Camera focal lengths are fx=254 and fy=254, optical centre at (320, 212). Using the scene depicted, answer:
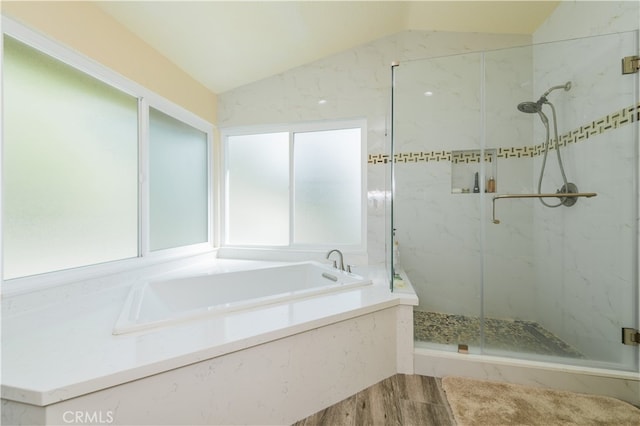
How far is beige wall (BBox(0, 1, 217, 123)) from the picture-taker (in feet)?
4.25

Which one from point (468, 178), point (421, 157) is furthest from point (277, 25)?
point (468, 178)

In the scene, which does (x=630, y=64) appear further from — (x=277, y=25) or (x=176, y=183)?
(x=176, y=183)

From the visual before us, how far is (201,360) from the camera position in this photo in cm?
96

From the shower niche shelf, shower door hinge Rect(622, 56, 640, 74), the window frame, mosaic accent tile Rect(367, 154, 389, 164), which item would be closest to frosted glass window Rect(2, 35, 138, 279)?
the window frame

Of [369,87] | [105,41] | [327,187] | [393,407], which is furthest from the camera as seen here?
[327,187]

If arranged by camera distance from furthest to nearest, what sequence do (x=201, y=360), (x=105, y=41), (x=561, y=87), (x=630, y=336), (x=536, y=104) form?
(x=536, y=104), (x=561, y=87), (x=105, y=41), (x=630, y=336), (x=201, y=360)

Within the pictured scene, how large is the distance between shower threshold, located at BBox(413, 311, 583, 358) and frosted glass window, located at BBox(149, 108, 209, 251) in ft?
7.14

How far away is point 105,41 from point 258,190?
5.49ft

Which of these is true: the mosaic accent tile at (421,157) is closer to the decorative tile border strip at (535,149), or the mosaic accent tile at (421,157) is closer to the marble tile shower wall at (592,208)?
the decorative tile border strip at (535,149)

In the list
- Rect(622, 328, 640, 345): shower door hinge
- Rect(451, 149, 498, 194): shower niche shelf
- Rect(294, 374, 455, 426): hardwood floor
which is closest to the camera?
Rect(294, 374, 455, 426): hardwood floor

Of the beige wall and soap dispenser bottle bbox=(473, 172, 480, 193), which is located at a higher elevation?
the beige wall

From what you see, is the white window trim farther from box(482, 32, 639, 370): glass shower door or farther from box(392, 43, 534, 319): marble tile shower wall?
box(482, 32, 639, 370): glass shower door

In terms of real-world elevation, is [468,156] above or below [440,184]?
above

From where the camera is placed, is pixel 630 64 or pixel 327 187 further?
pixel 327 187
